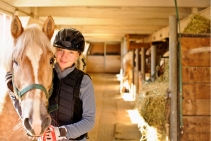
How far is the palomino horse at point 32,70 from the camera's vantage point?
1.04m

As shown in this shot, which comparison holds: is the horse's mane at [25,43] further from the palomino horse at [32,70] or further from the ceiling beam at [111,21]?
the ceiling beam at [111,21]

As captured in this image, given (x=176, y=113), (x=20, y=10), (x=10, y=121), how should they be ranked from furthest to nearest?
(x=20, y=10) → (x=176, y=113) → (x=10, y=121)

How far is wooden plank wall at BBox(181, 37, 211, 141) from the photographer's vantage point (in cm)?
230

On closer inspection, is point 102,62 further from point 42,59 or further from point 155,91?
point 42,59

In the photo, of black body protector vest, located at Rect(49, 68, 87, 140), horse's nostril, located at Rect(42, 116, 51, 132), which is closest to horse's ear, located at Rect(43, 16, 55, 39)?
black body protector vest, located at Rect(49, 68, 87, 140)

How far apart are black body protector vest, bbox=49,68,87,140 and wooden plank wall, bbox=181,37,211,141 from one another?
1.31m

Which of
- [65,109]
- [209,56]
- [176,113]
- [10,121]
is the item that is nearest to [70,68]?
[65,109]

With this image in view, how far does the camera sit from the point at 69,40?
4.49 ft

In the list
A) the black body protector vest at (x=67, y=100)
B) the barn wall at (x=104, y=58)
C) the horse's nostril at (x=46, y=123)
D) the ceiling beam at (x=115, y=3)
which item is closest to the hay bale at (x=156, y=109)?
the ceiling beam at (x=115, y=3)

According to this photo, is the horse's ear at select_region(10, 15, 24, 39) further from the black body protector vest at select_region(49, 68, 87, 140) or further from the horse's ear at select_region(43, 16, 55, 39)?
the black body protector vest at select_region(49, 68, 87, 140)

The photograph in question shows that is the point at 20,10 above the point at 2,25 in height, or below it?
above

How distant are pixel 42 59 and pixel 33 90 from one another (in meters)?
0.15

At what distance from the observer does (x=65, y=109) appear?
4.29ft

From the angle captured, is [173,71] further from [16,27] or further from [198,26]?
[16,27]
